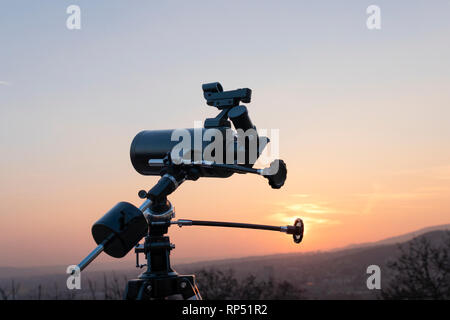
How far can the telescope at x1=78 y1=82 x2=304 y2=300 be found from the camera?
11.0 feet

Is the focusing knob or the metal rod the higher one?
the focusing knob

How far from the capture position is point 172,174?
3857 mm

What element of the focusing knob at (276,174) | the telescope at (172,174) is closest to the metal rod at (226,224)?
the telescope at (172,174)

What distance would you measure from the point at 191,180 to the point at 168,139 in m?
0.57

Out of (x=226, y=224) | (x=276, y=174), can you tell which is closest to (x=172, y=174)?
(x=226, y=224)

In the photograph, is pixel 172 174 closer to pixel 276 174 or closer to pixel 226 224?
pixel 226 224

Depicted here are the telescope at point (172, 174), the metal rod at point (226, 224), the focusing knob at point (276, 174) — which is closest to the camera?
the telescope at point (172, 174)

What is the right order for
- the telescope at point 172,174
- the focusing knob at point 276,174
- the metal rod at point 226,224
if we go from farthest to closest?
the focusing knob at point 276,174 < the metal rod at point 226,224 < the telescope at point 172,174

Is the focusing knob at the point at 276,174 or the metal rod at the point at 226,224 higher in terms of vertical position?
the focusing knob at the point at 276,174

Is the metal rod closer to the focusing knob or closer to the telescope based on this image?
the telescope

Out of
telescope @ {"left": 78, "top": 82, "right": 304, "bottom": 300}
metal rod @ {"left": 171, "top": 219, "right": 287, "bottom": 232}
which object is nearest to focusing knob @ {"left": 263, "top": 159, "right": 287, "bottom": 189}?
telescope @ {"left": 78, "top": 82, "right": 304, "bottom": 300}

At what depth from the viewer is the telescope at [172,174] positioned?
334 cm

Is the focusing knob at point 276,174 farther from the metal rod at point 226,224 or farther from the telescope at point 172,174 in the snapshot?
the metal rod at point 226,224

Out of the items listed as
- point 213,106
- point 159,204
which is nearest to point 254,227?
point 159,204
